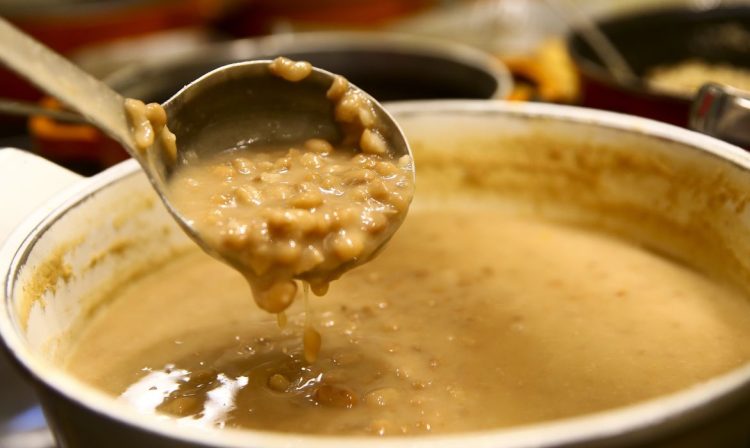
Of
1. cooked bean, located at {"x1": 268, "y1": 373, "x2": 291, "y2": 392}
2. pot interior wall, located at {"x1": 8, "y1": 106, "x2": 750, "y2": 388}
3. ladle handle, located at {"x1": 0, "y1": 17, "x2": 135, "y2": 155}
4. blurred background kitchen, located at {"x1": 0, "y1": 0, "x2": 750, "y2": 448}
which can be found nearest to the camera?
ladle handle, located at {"x1": 0, "y1": 17, "x2": 135, "y2": 155}

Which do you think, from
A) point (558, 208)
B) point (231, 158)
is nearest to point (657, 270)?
point (558, 208)

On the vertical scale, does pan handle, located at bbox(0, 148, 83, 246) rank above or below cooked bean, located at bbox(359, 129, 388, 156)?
below

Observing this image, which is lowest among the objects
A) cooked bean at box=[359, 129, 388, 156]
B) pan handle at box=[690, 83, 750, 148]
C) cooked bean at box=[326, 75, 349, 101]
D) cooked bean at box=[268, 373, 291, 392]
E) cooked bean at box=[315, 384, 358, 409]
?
cooked bean at box=[268, 373, 291, 392]

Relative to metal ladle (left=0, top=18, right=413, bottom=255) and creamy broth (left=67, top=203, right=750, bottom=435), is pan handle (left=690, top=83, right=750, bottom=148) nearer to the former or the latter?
creamy broth (left=67, top=203, right=750, bottom=435)

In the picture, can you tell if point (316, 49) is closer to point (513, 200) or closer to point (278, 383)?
point (513, 200)

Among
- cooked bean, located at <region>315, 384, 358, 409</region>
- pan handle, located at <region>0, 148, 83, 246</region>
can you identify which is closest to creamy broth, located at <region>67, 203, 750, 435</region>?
cooked bean, located at <region>315, 384, 358, 409</region>

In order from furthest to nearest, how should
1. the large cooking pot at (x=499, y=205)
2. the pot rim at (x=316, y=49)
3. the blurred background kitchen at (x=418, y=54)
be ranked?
the pot rim at (x=316, y=49) < the blurred background kitchen at (x=418, y=54) < the large cooking pot at (x=499, y=205)

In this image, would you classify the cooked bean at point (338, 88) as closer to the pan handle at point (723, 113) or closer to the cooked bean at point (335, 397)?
the cooked bean at point (335, 397)

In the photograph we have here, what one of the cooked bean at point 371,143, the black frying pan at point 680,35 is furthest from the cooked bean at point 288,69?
the black frying pan at point 680,35
